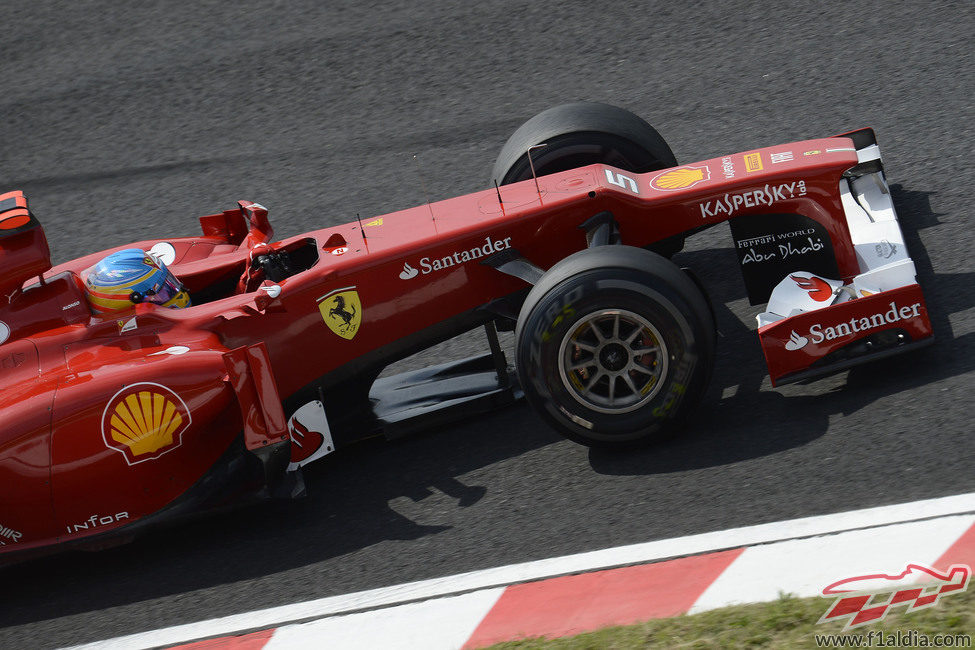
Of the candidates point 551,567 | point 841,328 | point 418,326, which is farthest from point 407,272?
point 841,328

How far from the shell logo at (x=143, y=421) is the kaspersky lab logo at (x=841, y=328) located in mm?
2366

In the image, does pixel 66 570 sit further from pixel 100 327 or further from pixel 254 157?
pixel 254 157

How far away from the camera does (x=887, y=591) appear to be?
325 cm

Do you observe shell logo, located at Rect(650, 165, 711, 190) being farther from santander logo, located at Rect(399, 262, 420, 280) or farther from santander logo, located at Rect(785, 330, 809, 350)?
santander logo, located at Rect(399, 262, 420, 280)

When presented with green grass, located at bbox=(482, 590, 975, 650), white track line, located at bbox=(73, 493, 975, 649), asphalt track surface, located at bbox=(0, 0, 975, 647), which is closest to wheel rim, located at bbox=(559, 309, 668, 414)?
asphalt track surface, located at bbox=(0, 0, 975, 647)

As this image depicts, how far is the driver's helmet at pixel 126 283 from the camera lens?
4504 mm

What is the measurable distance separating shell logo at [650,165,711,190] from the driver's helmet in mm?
2139

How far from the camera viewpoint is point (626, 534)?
3.95m

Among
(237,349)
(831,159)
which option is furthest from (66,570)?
(831,159)

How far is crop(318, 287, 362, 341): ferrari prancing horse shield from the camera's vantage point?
457 centimetres

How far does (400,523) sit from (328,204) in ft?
10.3

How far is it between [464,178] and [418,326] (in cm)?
240

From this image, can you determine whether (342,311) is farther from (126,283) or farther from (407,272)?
(126,283)

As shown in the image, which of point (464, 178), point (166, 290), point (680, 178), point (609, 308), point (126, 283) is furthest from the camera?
point (464, 178)
